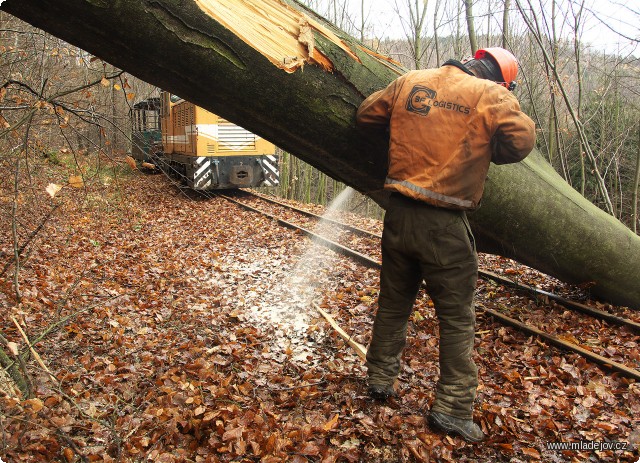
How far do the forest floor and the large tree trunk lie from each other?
1118mm

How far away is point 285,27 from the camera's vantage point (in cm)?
275

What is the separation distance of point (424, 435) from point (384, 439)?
25 centimetres

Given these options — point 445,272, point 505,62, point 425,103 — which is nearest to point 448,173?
point 425,103

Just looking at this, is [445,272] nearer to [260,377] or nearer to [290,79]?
[290,79]

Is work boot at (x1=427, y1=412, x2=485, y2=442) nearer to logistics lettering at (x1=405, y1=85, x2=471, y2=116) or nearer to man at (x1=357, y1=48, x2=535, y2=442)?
man at (x1=357, y1=48, x2=535, y2=442)

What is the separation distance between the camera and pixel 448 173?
2.62m

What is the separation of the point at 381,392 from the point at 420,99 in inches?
77.0

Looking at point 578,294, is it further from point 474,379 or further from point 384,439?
point 384,439

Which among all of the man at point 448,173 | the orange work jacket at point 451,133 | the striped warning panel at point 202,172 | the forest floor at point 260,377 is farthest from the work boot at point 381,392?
the striped warning panel at point 202,172

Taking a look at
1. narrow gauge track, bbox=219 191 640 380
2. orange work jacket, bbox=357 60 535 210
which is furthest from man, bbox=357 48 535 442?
narrow gauge track, bbox=219 191 640 380

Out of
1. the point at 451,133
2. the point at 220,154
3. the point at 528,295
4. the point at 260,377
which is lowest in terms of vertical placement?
the point at 260,377

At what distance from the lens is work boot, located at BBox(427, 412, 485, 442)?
2.72 meters

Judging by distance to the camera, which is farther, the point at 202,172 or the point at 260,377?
the point at 202,172

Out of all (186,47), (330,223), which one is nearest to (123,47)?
(186,47)
